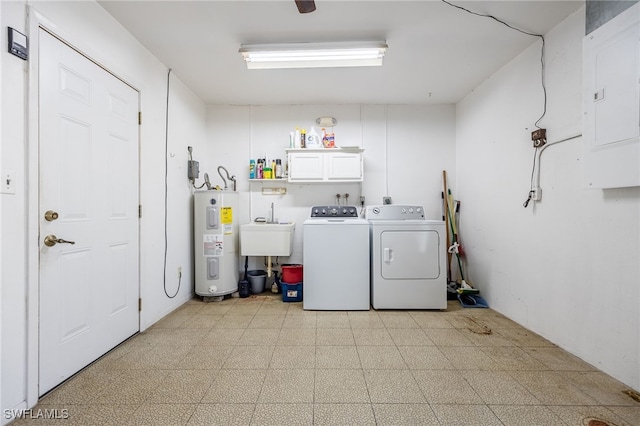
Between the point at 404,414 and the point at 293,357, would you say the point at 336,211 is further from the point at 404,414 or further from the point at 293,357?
the point at 404,414

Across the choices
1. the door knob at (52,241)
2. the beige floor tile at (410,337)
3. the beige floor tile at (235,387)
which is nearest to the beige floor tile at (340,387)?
the beige floor tile at (235,387)

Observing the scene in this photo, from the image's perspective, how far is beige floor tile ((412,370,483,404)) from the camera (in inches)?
62.6

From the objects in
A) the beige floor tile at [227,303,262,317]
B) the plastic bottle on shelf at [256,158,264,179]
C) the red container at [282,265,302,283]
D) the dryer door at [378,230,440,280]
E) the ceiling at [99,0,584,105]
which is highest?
the ceiling at [99,0,584,105]

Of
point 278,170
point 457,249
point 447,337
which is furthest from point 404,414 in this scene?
point 278,170

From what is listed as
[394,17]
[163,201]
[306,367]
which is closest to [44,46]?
[163,201]

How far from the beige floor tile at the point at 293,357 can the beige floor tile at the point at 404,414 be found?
58 centimetres

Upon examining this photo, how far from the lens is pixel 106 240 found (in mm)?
2037

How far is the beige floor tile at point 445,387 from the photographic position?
1589 mm

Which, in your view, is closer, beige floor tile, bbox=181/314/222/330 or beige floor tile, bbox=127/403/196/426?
beige floor tile, bbox=127/403/196/426

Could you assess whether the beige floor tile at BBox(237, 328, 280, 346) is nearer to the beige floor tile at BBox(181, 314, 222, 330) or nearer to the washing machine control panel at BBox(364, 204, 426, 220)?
the beige floor tile at BBox(181, 314, 222, 330)

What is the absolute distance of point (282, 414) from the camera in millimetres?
1472

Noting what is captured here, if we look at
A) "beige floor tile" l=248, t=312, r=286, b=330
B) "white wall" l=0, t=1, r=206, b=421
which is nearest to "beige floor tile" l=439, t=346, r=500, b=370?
"beige floor tile" l=248, t=312, r=286, b=330

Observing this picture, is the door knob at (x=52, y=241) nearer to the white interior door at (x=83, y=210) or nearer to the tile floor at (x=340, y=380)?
the white interior door at (x=83, y=210)

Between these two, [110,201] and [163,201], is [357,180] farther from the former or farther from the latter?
[110,201]
